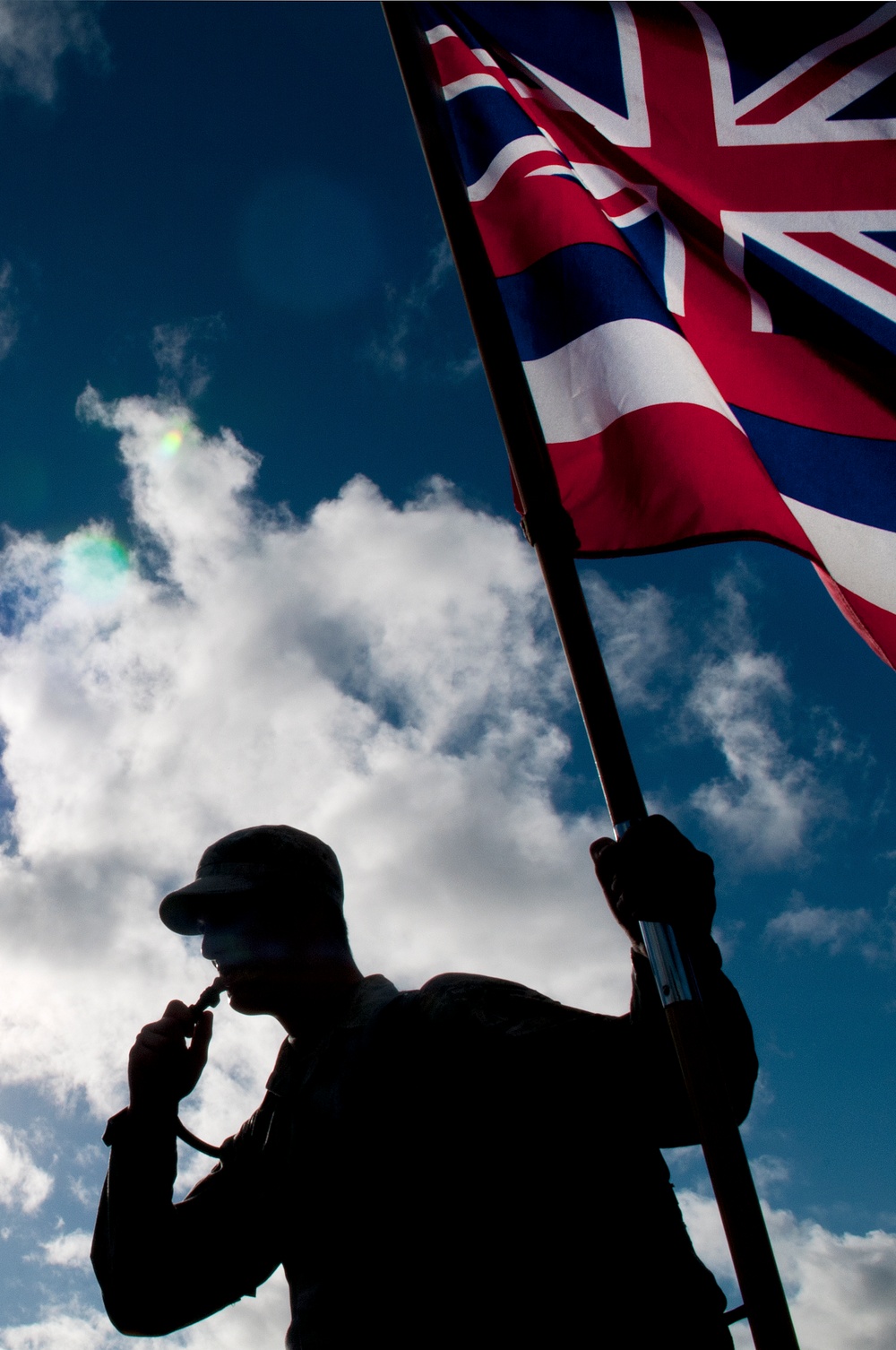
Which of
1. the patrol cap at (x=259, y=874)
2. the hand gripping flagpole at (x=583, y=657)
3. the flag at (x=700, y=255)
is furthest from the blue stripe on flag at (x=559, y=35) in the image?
the patrol cap at (x=259, y=874)

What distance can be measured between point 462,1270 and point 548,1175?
1.13ft

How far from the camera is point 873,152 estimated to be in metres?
4.10

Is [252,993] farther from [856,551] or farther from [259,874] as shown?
[856,551]

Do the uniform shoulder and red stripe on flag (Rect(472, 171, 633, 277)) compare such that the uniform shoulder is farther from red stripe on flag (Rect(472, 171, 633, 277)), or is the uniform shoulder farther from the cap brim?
red stripe on flag (Rect(472, 171, 633, 277))

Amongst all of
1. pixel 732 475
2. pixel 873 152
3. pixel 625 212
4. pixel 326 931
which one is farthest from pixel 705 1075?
pixel 873 152

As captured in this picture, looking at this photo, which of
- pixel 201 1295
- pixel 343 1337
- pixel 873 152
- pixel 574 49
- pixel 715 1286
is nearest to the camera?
pixel 715 1286

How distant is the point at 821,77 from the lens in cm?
426

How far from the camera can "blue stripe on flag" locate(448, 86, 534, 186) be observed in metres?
4.02

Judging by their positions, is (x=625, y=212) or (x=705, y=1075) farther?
(x=625, y=212)

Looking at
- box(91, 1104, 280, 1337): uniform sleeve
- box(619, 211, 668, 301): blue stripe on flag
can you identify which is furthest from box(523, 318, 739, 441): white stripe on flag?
box(91, 1104, 280, 1337): uniform sleeve

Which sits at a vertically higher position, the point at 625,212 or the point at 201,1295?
the point at 625,212

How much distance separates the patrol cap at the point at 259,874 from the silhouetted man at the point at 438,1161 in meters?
0.15

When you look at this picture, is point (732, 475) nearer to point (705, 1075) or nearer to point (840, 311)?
point (840, 311)

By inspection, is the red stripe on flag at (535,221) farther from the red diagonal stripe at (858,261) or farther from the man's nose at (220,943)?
the man's nose at (220,943)
